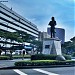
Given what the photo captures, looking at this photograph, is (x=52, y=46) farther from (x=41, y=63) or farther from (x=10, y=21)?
(x=10, y=21)

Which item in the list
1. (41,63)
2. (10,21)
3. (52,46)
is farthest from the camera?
(10,21)

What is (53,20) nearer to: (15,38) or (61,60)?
(61,60)

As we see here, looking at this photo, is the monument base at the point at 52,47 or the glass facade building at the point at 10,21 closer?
the monument base at the point at 52,47

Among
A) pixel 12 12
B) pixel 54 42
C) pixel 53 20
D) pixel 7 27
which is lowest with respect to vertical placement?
pixel 54 42

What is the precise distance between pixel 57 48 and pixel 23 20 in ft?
219

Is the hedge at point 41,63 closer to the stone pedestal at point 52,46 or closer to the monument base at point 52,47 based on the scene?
the monument base at point 52,47

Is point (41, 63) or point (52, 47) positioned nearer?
point (41, 63)

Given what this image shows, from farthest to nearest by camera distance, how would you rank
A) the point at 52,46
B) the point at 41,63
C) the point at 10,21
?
the point at 10,21, the point at 52,46, the point at 41,63

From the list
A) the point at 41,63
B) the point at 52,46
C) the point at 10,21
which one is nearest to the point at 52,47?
the point at 52,46

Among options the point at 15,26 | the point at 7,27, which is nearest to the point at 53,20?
the point at 7,27

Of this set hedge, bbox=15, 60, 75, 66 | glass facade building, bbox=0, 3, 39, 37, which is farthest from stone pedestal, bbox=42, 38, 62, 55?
glass facade building, bbox=0, 3, 39, 37

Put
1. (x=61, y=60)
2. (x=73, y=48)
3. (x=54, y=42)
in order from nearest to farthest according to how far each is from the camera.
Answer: (x=61, y=60)
(x=54, y=42)
(x=73, y=48)

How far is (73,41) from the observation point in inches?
2975

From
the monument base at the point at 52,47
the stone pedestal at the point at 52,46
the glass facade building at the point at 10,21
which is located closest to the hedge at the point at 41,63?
the monument base at the point at 52,47
